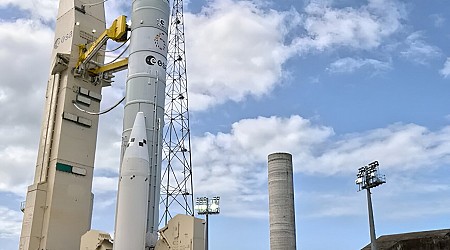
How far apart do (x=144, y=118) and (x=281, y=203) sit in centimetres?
2357

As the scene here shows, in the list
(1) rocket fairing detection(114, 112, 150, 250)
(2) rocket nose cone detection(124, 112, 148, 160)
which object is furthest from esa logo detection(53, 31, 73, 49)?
(1) rocket fairing detection(114, 112, 150, 250)

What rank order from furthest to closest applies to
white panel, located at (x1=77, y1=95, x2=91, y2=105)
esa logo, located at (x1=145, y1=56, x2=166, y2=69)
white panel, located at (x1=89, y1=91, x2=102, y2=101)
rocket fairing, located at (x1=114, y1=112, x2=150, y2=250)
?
white panel, located at (x1=89, y1=91, x2=102, y2=101), white panel, located at (x1=77, y1=95, x2=91, y2=105), esa logo, located at (x1=145, y1=56, x2=166, y2=69), rocket fairing, located at (x1=114, y1=112, x2=150, y2=250)

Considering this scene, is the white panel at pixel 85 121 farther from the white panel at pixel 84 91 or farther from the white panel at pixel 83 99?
the white panel at pixel 84 91

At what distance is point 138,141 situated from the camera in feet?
52.1

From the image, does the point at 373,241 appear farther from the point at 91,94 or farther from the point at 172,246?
the point at 91,94

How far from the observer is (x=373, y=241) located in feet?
87.4

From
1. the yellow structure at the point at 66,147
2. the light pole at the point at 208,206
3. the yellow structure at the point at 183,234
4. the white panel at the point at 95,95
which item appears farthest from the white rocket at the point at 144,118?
the light pole at the point at 208,206

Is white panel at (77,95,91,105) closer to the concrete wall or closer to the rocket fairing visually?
the rocket fairing

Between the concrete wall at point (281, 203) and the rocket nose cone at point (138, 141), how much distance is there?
2377 centimetres

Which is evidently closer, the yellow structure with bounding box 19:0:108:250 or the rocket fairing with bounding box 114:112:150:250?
the rocket fairing with bounding box 114:112:150:250

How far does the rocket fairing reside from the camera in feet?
48.2

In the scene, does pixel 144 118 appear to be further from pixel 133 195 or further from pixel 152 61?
pixel 133 195

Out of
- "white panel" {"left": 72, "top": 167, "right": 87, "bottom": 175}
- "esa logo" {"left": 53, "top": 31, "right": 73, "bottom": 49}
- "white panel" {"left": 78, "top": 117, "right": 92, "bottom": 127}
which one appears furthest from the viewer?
"esa logo" {"left": 53, "top": 31, "right": 73, "bottom": 49}

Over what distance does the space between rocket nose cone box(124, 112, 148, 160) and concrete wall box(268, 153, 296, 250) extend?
78.0ft
